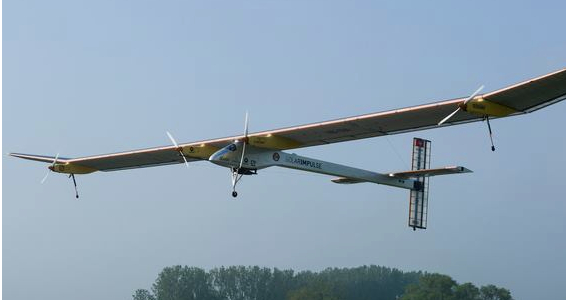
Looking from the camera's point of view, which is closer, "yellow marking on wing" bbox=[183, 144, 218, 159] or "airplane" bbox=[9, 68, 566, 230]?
"airplane" bbox=[9, 68, 566, 230]

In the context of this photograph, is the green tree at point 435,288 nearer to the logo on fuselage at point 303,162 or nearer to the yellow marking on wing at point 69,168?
the yellow marking on wing at point 69,168

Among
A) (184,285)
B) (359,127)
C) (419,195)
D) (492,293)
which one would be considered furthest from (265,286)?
(359,127)

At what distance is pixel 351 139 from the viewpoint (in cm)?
5184

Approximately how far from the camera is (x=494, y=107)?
42250 millimetres

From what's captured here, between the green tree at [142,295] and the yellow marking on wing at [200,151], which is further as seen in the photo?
the green tree at [142,295]

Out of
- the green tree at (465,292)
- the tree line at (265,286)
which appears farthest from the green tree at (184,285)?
the green tree at (465,292)

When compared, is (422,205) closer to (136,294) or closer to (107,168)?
(107,168)

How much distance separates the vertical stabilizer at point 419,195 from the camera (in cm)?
6388

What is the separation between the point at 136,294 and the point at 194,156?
66450mm

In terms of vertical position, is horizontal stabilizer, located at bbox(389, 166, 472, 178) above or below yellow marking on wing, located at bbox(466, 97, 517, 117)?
above

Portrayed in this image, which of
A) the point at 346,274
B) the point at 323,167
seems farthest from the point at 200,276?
the point at 323,167

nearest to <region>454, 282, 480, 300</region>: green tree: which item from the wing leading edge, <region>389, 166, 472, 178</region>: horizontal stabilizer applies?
<region>389, 166, 472, 178</region>: horizontal stabilizer

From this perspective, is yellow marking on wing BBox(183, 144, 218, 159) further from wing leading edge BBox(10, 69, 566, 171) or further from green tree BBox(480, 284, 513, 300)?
green tree BBox(480, 284, 513, 300)

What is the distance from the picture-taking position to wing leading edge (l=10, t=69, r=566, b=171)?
40906 millimetres
